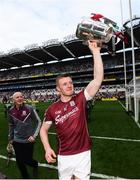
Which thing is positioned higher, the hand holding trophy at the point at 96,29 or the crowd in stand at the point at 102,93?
the hand holding trophy at the point at 96,29

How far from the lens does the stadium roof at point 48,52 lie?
7225 cm

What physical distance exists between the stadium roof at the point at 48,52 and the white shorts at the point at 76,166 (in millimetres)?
60685

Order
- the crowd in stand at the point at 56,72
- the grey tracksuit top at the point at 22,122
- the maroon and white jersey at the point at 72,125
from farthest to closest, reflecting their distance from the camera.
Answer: the crowd in stand at the point at 56,72, the grey tracksuit top at the point at 22,122, the maroon and white jersey at the point at 72,125

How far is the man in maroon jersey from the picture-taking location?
13.9 feet

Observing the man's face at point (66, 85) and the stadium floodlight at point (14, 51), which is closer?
the man's face at point (66, 85)

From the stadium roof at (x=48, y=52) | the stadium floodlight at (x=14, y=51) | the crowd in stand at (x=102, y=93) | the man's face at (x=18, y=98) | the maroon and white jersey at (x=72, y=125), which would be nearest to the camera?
the maroon and white jersey at (x=72, y=125)

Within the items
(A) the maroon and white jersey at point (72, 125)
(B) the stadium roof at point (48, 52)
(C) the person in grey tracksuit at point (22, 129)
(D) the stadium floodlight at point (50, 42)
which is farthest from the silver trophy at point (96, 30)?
(D) the stadium floodlight at point (50, 42)

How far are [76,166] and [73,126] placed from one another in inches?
18.0

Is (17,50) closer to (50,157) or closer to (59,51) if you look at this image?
(59,51)

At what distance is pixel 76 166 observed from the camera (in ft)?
13.9

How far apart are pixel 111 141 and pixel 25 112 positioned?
605 cm

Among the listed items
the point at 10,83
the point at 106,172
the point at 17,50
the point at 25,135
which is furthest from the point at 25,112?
the point at 10,83

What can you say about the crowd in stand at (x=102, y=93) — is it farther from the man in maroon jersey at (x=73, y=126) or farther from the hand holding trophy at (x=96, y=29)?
the hand holding trophy at (x=96, y=29)

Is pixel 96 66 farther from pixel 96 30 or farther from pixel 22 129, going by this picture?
pixel 22 129
